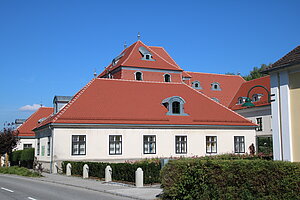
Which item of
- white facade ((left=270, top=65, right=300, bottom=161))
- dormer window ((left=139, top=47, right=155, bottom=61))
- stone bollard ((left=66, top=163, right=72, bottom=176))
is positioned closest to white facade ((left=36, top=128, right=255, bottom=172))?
stone bollard ((left=66, top=163, right=72, bottom=176))

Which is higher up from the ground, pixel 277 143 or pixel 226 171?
pixel 277 143

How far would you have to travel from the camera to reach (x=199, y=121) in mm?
34312

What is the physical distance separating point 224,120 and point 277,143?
2115 cm

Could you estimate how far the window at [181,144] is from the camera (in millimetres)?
33431

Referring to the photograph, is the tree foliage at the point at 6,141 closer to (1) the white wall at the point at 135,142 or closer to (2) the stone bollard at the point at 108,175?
(1) the white wall at the point at 135,142

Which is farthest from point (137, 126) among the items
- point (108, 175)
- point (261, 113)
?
point (261, 113)

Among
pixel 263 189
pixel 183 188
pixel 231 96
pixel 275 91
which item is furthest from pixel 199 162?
pixel 231 96

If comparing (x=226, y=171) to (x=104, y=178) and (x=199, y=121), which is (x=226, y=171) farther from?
(x=199, y=121)

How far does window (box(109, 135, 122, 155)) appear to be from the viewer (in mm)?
31281

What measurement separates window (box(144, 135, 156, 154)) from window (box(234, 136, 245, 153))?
8.42 m

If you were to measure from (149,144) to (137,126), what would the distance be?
6.63 ft

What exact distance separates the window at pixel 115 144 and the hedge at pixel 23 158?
1099 cm

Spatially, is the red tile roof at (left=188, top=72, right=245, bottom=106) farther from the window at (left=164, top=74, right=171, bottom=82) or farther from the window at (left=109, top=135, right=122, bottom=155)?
the window at (left=109, top=135, right=122, bottom=155)

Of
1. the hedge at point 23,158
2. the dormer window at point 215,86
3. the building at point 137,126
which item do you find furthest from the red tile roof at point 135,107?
the dormer window at point 215,86
